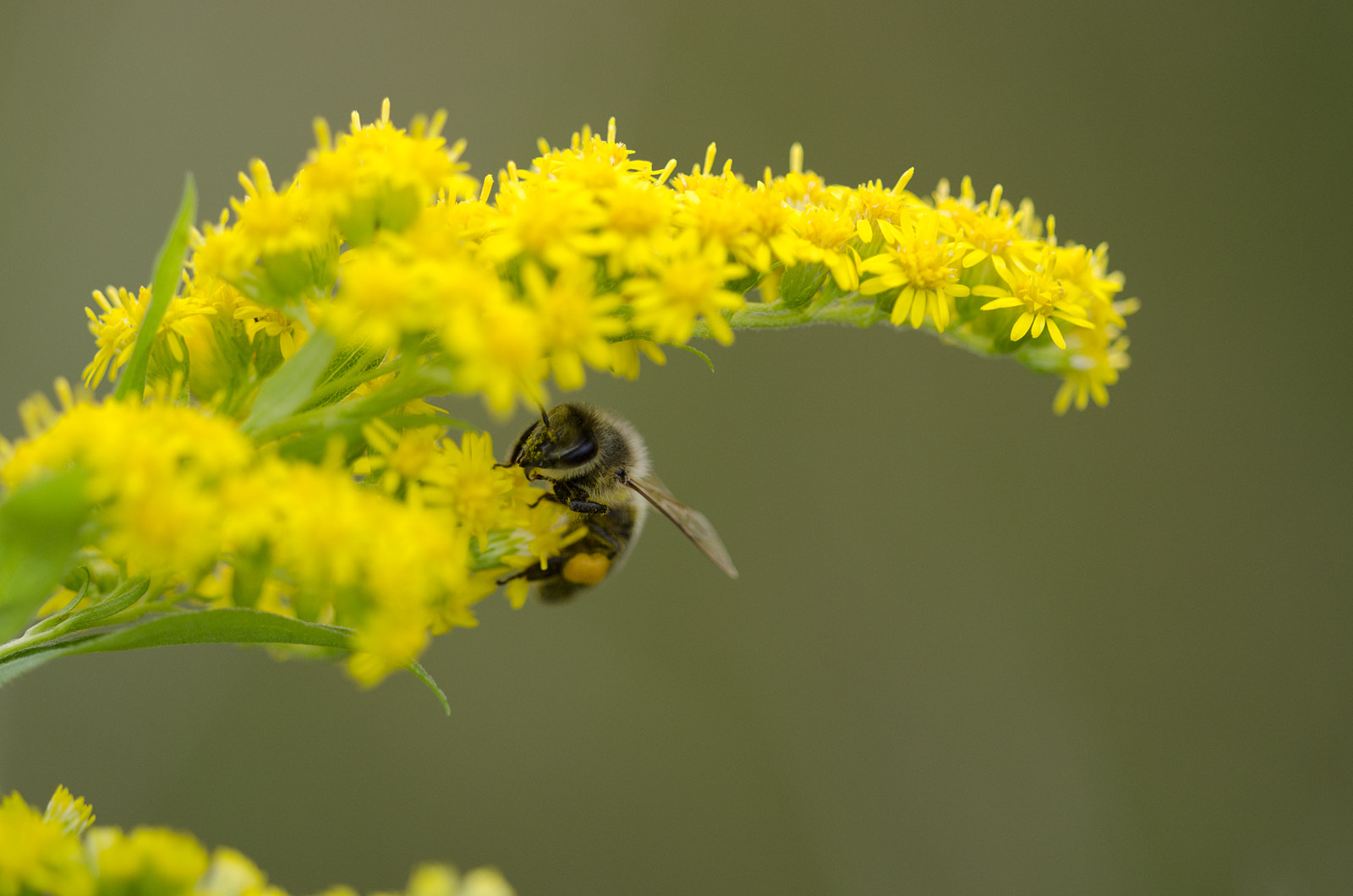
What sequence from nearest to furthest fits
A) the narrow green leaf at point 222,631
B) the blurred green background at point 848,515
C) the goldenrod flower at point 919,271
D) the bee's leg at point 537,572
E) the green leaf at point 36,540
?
1. the green leaf at point 36,540
2. the narrow green leaf at point 222,631
3. the goldenrod flower at point 919,271
4. the bee's leg at point 537,572
5. the blurred green background at point 848,515

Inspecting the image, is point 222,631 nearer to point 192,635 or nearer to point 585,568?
point 192,635

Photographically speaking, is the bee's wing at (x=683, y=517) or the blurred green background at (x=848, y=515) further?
the blurred green background at (x=848, y=515)

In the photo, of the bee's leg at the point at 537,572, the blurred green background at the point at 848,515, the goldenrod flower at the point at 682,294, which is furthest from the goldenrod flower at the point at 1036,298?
the blurred green background at the point at 848,515

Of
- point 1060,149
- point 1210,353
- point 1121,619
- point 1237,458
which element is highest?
point 1060,149

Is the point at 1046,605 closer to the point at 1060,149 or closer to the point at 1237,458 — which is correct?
the point at 1237,458

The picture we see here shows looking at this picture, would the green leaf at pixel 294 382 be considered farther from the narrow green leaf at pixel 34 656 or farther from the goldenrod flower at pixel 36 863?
the goldenrod flower at pixel 36 863

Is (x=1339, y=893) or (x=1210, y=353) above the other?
(x=1210, y=353)

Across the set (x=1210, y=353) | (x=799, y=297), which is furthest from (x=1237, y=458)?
(x=799, y=297)
